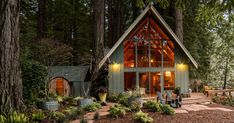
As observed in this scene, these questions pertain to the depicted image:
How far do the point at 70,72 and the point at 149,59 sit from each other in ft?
17.6

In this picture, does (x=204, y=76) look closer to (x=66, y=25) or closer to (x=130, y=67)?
(x=130, y=67)

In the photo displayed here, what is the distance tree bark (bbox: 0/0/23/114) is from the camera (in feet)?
26.6

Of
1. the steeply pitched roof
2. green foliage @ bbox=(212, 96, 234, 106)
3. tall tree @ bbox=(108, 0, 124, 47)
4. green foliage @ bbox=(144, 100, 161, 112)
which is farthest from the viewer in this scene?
tall tree @ bbox=(108, 0, 124, 47)

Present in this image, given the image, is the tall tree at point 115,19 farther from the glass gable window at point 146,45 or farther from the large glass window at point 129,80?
the large glass window at point 129,80

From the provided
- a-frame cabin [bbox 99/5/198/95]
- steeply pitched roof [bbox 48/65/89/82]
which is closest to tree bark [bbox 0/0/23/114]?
a-frame cabin [bbox 99/5/198/95]

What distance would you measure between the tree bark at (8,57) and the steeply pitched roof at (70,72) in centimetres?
826

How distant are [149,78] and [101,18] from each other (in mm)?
4673

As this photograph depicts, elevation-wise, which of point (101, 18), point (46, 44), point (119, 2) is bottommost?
point (46, 44)

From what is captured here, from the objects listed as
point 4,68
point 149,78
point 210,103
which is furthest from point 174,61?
point 4,68

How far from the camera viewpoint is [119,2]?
25219 millimetres

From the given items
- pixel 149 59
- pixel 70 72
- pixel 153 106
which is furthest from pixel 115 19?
pixel 153 106

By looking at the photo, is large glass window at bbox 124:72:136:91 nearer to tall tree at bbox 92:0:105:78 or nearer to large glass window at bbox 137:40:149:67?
large glass window at bbox 137:40:149:67

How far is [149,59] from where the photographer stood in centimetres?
1566

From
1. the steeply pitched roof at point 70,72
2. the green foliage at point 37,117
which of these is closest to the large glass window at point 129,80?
the steeply pitched roof at point 70,72
